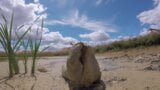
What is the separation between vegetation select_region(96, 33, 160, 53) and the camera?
1072 centimetres

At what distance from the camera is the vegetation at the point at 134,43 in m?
10.7

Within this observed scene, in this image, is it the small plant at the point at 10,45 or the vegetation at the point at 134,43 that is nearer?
the small plant at the point at 10,45

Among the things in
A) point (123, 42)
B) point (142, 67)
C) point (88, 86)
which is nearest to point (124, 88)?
point (88, 86)

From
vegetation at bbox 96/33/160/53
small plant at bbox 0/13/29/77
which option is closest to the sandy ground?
small plant at bbox 0/13/29/77

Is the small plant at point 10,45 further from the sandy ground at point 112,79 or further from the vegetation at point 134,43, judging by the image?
the vegetation at point 134,43

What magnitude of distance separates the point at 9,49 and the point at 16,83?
2.06ft

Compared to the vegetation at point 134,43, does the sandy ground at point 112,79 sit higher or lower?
lower

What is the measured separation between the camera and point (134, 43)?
11273 millimetres

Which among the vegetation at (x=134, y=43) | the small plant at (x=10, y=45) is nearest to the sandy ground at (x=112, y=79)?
the small plant at (x=10, y=45)

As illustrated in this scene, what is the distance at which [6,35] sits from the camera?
19.6ft

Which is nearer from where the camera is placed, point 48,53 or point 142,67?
point 142,67

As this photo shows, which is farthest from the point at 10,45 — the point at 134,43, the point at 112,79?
the point at 134,43

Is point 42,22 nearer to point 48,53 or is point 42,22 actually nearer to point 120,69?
point 120,69

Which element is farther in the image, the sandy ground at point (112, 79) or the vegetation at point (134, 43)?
the vegetation at point (134, 43)
